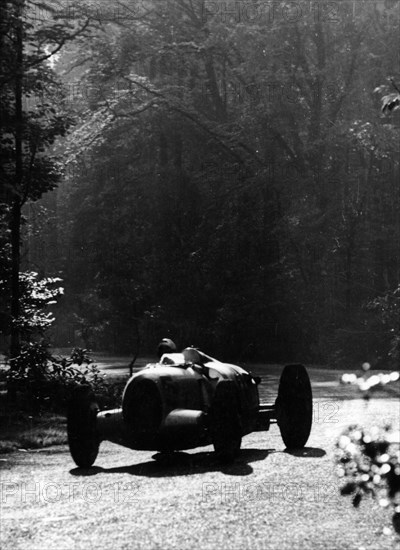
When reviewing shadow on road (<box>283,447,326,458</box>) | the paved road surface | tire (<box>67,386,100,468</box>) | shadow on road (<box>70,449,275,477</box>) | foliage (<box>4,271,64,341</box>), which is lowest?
the paved road surface

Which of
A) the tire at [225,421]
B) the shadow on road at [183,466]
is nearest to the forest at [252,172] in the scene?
the shadow on road at [183,466]

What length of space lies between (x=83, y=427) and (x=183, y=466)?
1207 mm

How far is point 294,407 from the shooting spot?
1445cm

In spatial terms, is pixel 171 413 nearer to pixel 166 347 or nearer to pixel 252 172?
pixel 166 347

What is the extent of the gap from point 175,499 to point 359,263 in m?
36.6

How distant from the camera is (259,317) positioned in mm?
44562

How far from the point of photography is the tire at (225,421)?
40.2 ft

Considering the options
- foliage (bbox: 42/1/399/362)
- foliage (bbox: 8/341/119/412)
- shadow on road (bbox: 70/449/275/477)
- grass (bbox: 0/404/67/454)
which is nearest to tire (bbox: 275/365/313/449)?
shadow on road (bbox: 70/449/275/477)

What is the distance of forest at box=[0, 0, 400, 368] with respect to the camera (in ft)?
147

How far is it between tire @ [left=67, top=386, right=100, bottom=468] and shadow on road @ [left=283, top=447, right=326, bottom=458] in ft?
8.22

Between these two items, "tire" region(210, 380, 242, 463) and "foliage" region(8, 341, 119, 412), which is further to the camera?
"foliage" region(8, 341, 119, 412)

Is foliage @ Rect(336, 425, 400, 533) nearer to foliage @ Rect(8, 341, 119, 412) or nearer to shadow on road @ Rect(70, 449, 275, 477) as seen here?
shadow on road @ Rect(70, 449, 275, 477)

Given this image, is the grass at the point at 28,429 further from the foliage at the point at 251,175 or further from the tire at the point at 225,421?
the foliage at the point at 251,175

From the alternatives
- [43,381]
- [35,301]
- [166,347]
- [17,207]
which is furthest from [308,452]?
[35,301]
